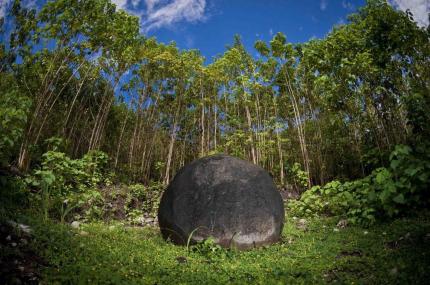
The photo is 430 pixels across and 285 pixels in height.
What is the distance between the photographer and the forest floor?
123 inches

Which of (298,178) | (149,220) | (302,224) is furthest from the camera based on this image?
(298,178)

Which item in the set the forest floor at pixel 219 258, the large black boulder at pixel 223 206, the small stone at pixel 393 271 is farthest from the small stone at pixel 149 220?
the small stone at pixel 393 271

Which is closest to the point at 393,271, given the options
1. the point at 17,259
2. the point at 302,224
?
the point at 302,224

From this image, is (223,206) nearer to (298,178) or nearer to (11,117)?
(11,117)

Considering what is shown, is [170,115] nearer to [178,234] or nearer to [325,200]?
[325,200]

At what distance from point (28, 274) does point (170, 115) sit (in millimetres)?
10199

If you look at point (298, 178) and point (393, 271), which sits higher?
point (298, 178)

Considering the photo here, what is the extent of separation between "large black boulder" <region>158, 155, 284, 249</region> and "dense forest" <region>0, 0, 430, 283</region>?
1.55m

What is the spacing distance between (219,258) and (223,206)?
881 millimetres

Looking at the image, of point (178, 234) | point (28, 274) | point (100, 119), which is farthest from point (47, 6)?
point (28, 274)

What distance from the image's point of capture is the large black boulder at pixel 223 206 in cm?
→ 505

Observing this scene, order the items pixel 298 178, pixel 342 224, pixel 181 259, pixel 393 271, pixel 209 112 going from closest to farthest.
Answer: pixel 393 271 < pixel 181 259 < pixel 342 224 < pixel 298 178 < pixel 209 112

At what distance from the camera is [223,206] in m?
5.18

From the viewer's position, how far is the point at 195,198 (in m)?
5.29
